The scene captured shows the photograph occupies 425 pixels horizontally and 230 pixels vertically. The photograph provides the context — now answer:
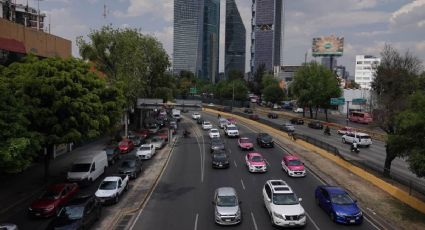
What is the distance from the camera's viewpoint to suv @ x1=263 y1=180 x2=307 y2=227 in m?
22.4

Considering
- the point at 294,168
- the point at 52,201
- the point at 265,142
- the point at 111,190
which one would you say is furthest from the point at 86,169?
the point at 265,142

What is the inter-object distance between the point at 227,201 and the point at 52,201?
10.8 meters

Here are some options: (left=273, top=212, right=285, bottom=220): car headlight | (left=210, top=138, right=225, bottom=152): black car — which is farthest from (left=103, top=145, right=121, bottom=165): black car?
(left=273, top=212, right=285, bottom=220): car headlight

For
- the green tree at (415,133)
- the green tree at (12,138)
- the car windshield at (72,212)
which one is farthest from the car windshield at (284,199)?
the green tree at (12,138)

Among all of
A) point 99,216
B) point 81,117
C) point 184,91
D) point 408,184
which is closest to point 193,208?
point 99,216

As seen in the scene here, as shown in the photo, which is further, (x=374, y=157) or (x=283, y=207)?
(x=374, y=157)

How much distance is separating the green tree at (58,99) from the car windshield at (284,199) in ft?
51.3

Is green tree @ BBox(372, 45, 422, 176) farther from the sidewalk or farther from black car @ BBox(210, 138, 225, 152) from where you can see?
the sidewalk

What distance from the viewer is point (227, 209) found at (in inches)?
930

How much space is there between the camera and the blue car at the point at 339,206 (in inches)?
912

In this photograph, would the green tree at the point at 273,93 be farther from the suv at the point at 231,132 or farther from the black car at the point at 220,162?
the black car at the point at 220,162

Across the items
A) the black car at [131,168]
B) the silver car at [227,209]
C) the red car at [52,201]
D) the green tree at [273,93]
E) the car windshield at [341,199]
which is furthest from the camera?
the green tree at [273,93]

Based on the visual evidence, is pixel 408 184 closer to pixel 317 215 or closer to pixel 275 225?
pixel 317 215

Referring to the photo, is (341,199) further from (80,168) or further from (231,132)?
(231,132)
